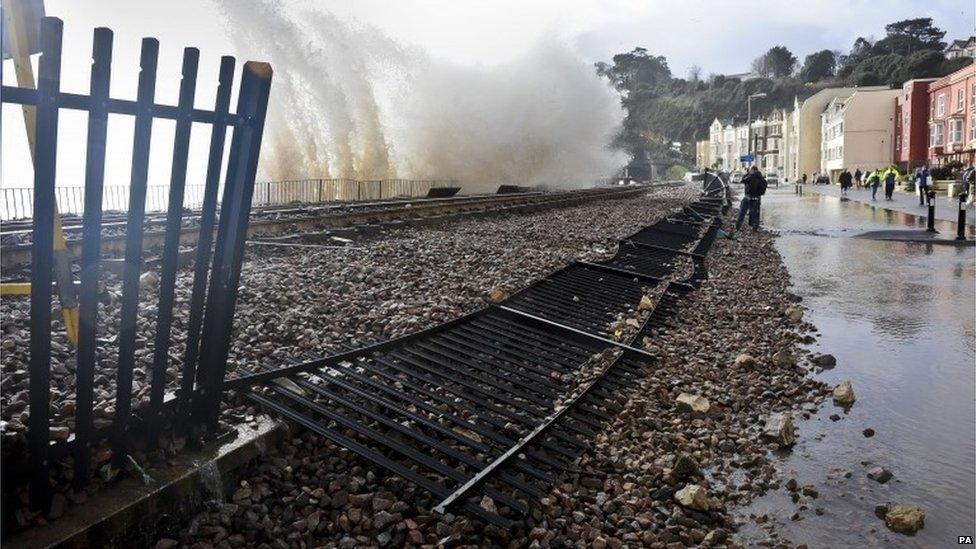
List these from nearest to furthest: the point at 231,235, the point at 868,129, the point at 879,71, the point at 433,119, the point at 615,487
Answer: the point at 231,235 < the point at 615,487 < the point at 433,119 < the point at 868,129 < the point at 879,71

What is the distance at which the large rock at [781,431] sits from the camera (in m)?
5.51

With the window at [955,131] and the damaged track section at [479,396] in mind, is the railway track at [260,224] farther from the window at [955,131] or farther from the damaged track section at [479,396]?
the window at [955,131]

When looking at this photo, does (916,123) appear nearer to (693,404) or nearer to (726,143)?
(693,404)

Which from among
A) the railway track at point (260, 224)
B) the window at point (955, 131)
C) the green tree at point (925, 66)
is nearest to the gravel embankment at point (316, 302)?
the railway track at point (260, 224)

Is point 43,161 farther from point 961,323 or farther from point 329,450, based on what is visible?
point 961,323

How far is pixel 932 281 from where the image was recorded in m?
12.6

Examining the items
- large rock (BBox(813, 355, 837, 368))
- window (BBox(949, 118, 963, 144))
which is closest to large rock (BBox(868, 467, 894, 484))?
large rock (BBox(813, 355, 837, 368))

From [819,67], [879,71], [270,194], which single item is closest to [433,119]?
[270,194]

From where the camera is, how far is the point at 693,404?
20.0 feet

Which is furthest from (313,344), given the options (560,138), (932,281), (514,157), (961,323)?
(560,138)

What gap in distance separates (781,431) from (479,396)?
2.18 m

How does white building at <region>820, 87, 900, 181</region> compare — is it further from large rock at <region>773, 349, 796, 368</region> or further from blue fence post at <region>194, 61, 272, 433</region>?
blue fence post at <region>194, 61, 272, 433</region>

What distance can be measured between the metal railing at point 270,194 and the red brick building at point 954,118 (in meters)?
37.3

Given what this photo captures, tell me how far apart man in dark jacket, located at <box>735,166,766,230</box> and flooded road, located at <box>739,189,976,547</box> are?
8.10 m
